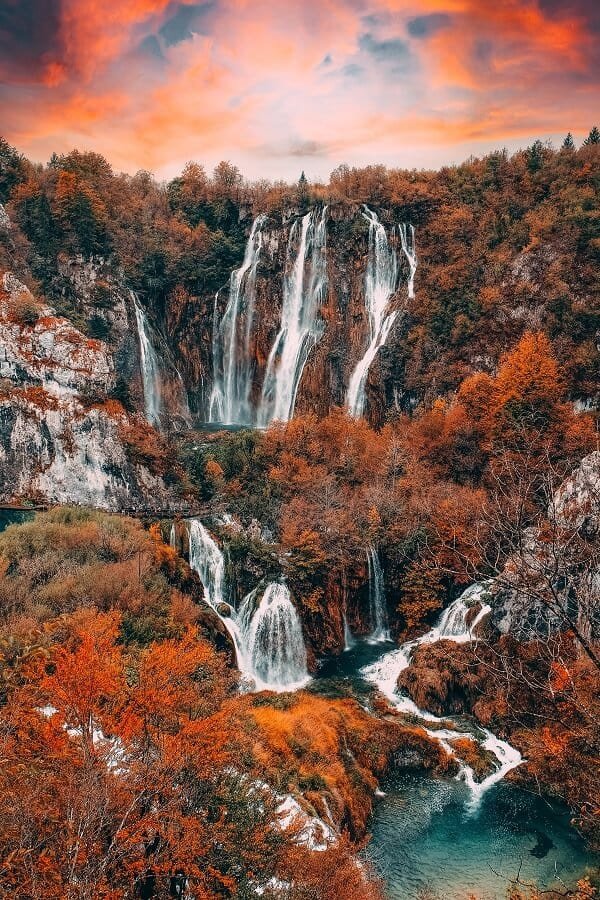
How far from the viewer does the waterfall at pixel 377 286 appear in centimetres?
4558

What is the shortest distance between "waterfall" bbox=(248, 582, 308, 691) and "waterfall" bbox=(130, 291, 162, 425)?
2302cm

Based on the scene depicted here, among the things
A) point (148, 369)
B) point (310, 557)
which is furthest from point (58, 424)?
point (310, 557)

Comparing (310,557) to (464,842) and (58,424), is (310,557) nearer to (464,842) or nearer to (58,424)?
(464,842)

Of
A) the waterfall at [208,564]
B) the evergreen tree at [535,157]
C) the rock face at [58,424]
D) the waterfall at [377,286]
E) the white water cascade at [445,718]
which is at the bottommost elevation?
the white water cascade at [445,718]

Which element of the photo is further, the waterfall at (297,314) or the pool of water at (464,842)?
the waterfall at (297,314)

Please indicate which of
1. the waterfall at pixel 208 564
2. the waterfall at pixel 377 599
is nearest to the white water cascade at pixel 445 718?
the waterfall at pixel 377 599

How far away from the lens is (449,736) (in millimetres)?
22203

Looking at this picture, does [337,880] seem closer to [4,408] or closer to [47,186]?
[4,408]

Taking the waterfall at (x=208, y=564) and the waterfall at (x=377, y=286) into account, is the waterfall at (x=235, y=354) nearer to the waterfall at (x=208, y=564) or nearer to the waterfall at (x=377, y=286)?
the waterfall at (x=377, y=286)

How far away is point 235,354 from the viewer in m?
49.8

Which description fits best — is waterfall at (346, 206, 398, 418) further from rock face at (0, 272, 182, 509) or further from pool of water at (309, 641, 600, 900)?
pool of water at (309, 641, 600, 900)

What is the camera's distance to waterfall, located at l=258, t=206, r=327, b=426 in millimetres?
47250

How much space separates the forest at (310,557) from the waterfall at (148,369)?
1.91 metres

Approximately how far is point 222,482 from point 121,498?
293 inches
